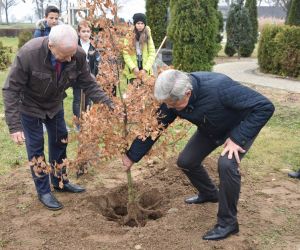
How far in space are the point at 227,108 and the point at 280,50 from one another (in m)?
9.34

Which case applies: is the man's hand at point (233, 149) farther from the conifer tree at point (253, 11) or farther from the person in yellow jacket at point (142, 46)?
the conifer tree at point (253, 11)

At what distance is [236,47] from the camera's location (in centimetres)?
→ 1897

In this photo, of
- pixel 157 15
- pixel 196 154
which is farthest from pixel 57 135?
pixel 157 15

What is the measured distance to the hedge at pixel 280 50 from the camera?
460 inches

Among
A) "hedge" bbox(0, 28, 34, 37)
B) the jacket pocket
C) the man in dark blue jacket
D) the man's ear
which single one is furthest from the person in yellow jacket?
"hedge" bbox(0, 28, 34, 37)

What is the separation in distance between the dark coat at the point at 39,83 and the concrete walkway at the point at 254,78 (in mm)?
7218

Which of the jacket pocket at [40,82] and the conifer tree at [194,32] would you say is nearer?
the jacket pocket at [40,82]

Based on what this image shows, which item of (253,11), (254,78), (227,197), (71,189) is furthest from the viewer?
(253,11)

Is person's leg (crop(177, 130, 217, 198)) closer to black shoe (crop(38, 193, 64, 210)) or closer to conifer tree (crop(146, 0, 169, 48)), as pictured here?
black shoe (crop(38, 193, 64, 210))

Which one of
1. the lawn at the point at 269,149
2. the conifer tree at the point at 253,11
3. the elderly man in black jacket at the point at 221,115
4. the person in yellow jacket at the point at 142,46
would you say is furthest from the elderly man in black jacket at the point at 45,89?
the conifer tree at the point at 253,11

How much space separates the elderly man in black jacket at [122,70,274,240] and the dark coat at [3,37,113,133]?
79 centimetres

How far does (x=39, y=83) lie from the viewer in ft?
12.3

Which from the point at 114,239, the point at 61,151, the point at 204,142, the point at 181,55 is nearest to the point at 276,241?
the point at 204,142

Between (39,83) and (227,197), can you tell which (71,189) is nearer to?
(39,83)
